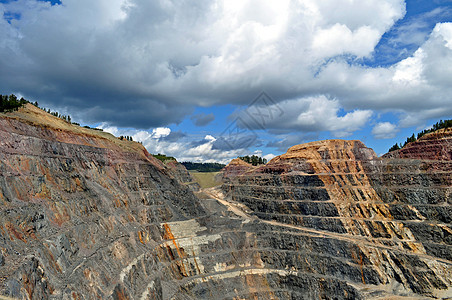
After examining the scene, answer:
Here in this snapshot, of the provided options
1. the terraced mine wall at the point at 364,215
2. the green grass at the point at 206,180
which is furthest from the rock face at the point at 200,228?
the green grass at the point at 206,180

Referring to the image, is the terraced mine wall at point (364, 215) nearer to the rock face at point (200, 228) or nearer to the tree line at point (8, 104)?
the rock face at point (200, 228)

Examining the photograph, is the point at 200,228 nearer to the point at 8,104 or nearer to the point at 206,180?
the point at 8,104

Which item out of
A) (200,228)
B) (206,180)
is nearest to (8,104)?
(200,228)

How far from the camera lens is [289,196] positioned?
3413 inches

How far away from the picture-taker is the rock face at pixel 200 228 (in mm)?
35188

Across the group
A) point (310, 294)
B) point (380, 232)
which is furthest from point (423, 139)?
point (310, 294)

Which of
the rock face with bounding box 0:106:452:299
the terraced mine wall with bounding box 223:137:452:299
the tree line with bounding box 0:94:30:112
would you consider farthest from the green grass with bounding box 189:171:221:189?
the tree line with bounding box 0:94:30:112

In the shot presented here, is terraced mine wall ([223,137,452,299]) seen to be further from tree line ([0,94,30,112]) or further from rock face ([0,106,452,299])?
tree line ([0,94,30,112])

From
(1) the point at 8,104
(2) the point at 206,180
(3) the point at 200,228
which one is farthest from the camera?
(2) the point at 206,180

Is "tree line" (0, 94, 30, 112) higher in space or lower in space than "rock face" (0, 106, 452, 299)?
higher

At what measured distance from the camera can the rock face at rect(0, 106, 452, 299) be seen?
3519 centimetres

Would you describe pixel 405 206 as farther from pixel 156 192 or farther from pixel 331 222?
pixel 156 192

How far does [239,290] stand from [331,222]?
99.8ft

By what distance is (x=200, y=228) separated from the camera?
69812 millimetres
